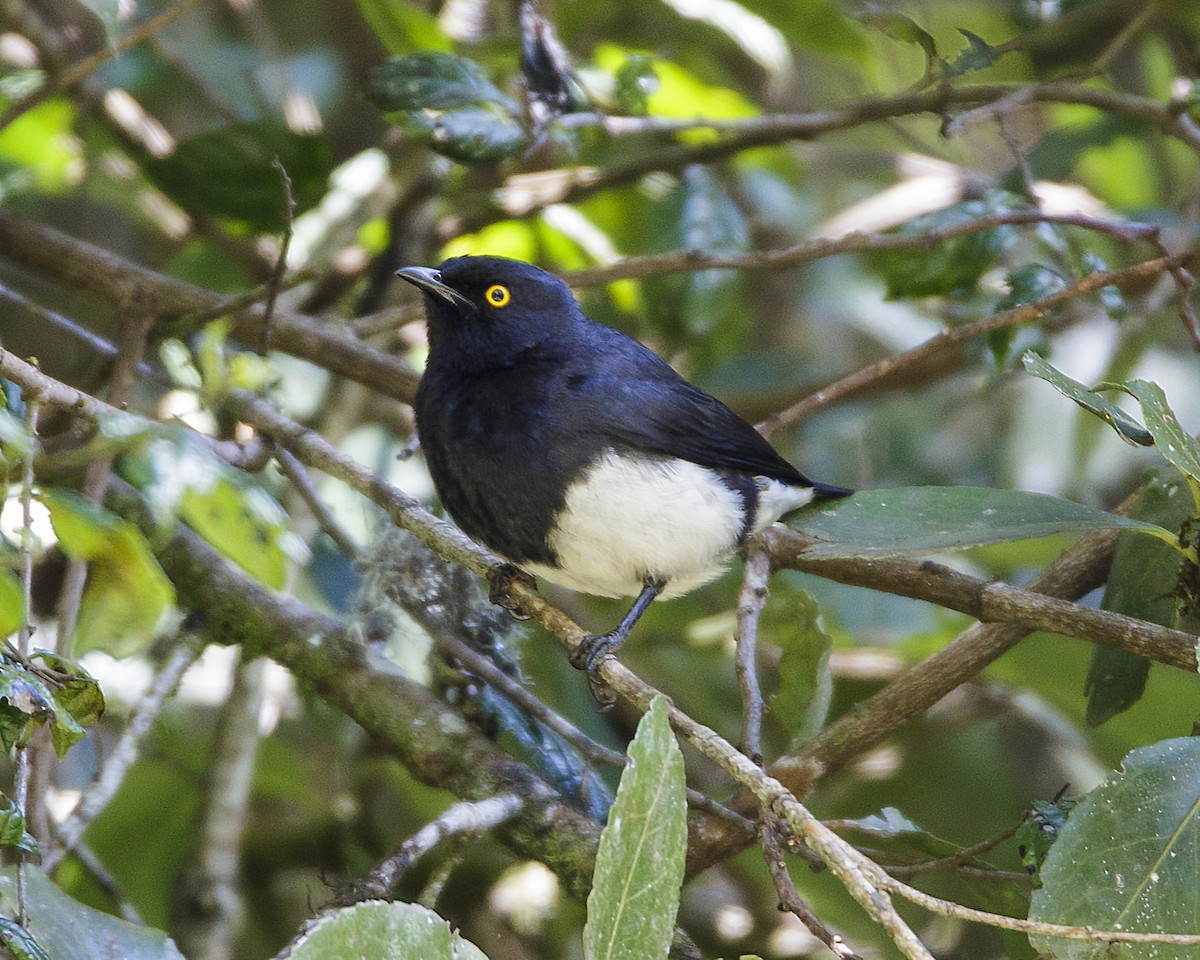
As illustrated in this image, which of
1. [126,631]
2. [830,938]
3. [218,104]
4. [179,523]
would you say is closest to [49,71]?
[218,104]

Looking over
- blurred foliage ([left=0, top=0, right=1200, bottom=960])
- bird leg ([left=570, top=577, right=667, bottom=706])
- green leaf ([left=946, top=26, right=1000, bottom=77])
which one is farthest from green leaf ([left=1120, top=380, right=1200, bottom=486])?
green leaf ([left=946, top=26, right=1000, bottom=77])

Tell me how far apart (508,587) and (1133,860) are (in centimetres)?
170

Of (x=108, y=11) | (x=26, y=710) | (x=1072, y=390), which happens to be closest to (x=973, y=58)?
(x=1072, y=390)

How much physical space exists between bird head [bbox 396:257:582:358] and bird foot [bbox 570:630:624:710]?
888 mm

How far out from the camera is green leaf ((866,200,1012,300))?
3771mm

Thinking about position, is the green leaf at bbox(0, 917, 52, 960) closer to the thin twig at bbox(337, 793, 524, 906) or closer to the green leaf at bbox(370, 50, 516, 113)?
the thin twig at bbox(337, 793, 524, 906)

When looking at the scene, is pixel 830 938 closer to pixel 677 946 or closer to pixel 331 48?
pixel 677 946

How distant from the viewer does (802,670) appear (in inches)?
126

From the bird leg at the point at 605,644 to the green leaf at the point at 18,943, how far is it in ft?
4.45

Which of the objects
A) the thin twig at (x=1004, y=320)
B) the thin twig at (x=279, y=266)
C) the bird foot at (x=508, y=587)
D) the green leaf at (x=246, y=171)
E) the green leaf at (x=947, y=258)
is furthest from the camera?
the green leaf at (x=246, y=171)

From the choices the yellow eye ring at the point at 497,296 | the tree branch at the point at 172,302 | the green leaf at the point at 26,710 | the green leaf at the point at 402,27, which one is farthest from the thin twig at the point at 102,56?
the green leaf at the point at 26,710

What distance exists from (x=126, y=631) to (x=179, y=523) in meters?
1.39

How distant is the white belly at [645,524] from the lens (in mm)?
3291

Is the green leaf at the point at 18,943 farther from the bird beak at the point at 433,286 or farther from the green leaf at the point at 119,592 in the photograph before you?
the bird beak at the point at 433,286
